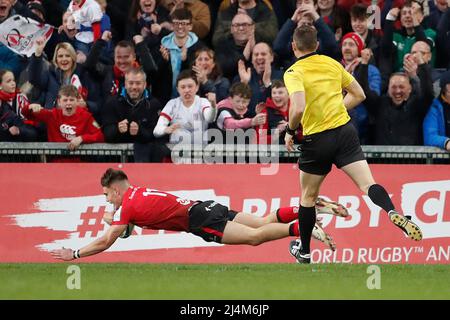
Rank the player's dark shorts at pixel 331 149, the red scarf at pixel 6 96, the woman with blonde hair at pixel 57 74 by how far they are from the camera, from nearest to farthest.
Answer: the player's dark shorts at pixel 331 149 < the red scarf at pixel 6 96 < the woman with blonde hair at pixel 57 74

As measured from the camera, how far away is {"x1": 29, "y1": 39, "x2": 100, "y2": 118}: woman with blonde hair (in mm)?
17078

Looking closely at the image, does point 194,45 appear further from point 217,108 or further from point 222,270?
point 222,270

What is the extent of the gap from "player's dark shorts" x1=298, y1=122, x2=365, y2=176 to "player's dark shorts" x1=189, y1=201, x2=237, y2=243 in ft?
5.45

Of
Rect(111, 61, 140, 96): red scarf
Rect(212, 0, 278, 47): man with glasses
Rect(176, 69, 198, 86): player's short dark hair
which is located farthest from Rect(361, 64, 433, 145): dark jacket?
Rect(111, 61, 140, 96): red scarf

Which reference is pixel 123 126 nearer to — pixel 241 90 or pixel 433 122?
pixel 241 90

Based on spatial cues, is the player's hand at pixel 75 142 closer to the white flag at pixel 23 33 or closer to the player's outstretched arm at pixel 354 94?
the white flag at pixel 23 33

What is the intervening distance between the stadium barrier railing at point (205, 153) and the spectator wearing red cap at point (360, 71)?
22.6 inches

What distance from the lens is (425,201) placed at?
16125 mm

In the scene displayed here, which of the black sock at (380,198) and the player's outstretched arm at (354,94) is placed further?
the player's outstretched arm at (354,94)

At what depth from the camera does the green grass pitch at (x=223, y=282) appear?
35.6 feet

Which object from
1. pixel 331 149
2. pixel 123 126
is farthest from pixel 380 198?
pixel 123 126

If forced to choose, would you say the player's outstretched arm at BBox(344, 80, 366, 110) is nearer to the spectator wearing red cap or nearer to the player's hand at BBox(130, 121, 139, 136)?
the spectator wearing red cap

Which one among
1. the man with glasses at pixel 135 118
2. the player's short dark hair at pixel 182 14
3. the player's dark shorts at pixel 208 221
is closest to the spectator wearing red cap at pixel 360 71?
the player's short dark hair at pixel 182 14

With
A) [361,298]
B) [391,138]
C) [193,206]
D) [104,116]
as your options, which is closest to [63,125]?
[104,116]
